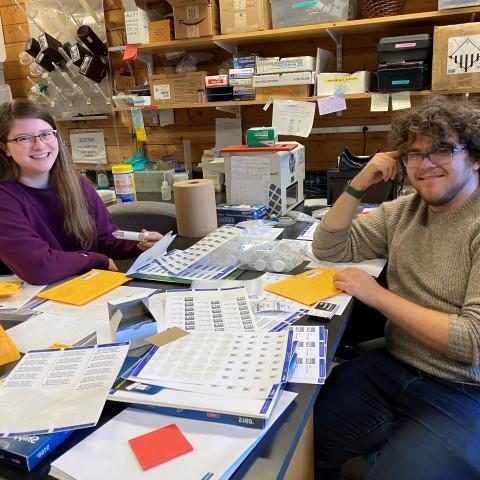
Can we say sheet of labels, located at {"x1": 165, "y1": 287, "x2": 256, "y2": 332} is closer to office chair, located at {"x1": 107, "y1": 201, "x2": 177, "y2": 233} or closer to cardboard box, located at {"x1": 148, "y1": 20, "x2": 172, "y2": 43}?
office chair, located at {"x1": 107, "y1": 201, "x2": 177, "y2": 233}

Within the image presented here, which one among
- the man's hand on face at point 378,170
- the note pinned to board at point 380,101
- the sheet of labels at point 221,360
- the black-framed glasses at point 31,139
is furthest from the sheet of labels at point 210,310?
the note pinned to board at point 380,101

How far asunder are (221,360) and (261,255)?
0.62 metres

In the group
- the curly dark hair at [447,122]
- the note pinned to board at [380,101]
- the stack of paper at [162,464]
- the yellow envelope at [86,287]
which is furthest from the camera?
the note pinned to board at [380,101]

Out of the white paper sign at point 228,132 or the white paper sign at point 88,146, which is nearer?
the white paper sign at point 228,132

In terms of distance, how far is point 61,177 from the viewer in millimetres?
1733

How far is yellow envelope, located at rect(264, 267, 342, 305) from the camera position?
47.6 inches

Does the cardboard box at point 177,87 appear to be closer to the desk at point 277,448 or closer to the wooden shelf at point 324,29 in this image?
the wooden shelf at point 324,29

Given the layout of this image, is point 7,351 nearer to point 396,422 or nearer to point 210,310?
point 210,310

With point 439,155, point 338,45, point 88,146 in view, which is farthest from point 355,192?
point 88,146

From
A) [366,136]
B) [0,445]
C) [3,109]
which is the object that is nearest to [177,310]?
[0,445]

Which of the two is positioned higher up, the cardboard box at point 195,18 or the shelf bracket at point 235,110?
the cardboard box at point 195,18

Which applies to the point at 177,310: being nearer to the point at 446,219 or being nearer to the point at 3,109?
the point at 446,219

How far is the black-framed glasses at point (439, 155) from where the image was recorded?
1172 millimetres

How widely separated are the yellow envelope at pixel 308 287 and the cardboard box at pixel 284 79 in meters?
1.34
